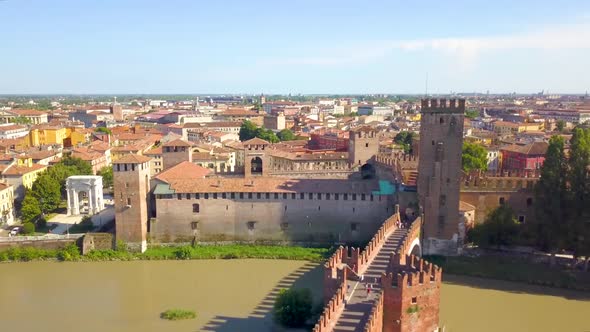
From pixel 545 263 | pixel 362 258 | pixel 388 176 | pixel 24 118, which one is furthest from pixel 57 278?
pixel 24 118

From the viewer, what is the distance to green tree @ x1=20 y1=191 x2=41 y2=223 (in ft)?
109

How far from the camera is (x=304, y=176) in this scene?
37.0m

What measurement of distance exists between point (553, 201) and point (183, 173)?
20.8m

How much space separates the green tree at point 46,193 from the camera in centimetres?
3509

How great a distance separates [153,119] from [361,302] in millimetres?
101128

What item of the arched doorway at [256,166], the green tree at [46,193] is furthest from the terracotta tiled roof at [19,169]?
the arched doorway at [256,166]

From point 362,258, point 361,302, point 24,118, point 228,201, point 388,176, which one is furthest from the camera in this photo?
point 24,118

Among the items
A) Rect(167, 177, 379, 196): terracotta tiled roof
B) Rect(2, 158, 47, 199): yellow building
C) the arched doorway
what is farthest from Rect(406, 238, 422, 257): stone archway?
Rect(2, 158, 47, 199): yellow building

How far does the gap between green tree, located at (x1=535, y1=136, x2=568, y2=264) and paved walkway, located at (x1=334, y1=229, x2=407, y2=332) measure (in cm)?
853

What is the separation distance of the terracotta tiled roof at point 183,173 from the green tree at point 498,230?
1692 cm

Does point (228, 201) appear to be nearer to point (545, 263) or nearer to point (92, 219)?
point (92, 219)

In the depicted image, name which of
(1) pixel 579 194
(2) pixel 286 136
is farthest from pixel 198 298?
(2) pixel 286 136

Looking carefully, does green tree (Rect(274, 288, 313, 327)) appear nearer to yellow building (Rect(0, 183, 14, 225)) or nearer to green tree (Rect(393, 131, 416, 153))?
yellow building (Rect(0, 183, 14, 225))

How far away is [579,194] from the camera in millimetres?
24594
